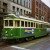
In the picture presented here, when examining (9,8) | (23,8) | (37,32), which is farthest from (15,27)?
(23,8)

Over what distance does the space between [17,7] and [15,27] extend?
75.8ft

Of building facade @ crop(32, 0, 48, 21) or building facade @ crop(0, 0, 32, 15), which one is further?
building facade @ crop(32, 0, 48, 21)

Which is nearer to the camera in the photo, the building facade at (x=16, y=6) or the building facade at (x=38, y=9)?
the building facade at (x=16, y=6)

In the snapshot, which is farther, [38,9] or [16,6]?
[38,9]

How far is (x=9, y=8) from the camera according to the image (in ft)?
138

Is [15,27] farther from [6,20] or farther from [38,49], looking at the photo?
[38,49]

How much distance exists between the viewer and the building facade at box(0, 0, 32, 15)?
39.7 metres

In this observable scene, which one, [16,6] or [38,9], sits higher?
[38,9]

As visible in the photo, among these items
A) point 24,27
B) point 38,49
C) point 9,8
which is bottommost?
point 38,49

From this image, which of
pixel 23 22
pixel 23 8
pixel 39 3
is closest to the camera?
pixel 23 22

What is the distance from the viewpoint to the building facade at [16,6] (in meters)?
39.7

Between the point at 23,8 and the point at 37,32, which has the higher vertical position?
the point at 23,8

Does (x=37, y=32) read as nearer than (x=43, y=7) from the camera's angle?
Yes

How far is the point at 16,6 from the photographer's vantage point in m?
46.6
